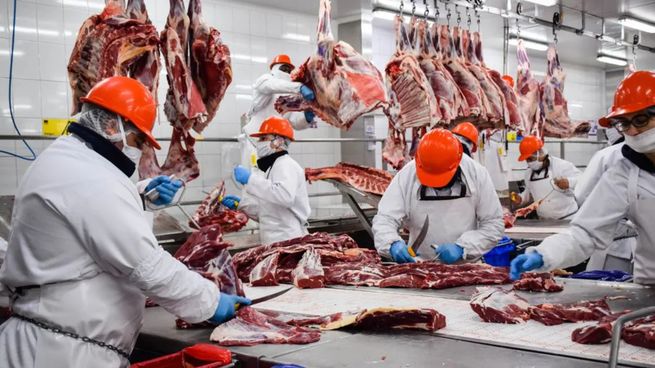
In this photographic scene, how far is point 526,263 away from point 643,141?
865 mm

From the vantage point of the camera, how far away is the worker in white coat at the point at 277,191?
594 centimetres

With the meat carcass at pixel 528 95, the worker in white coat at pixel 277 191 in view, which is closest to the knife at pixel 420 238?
the worker in white coat at pixel 277 191

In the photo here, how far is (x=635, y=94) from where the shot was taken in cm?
336

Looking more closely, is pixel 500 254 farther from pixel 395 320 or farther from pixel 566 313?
pixel 395 320

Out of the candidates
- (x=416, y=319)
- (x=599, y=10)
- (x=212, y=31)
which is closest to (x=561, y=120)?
(x=599, y=10)

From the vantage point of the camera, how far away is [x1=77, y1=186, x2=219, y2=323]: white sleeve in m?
2.41

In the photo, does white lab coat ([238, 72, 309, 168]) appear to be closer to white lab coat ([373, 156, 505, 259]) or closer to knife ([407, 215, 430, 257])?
white lab coat ([373, 156, 505, 259])

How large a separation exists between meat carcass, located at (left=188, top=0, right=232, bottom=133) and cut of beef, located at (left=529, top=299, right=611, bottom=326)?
3.09 metres

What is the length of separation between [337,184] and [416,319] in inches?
149

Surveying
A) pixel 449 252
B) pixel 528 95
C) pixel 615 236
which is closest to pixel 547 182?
pixel 528 95

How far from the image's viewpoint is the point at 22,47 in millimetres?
7785

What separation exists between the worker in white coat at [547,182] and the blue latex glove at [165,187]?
556 centimetres

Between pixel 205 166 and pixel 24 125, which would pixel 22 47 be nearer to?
pixel 24 125

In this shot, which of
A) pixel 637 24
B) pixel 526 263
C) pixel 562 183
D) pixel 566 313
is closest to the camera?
pixel 566 313
